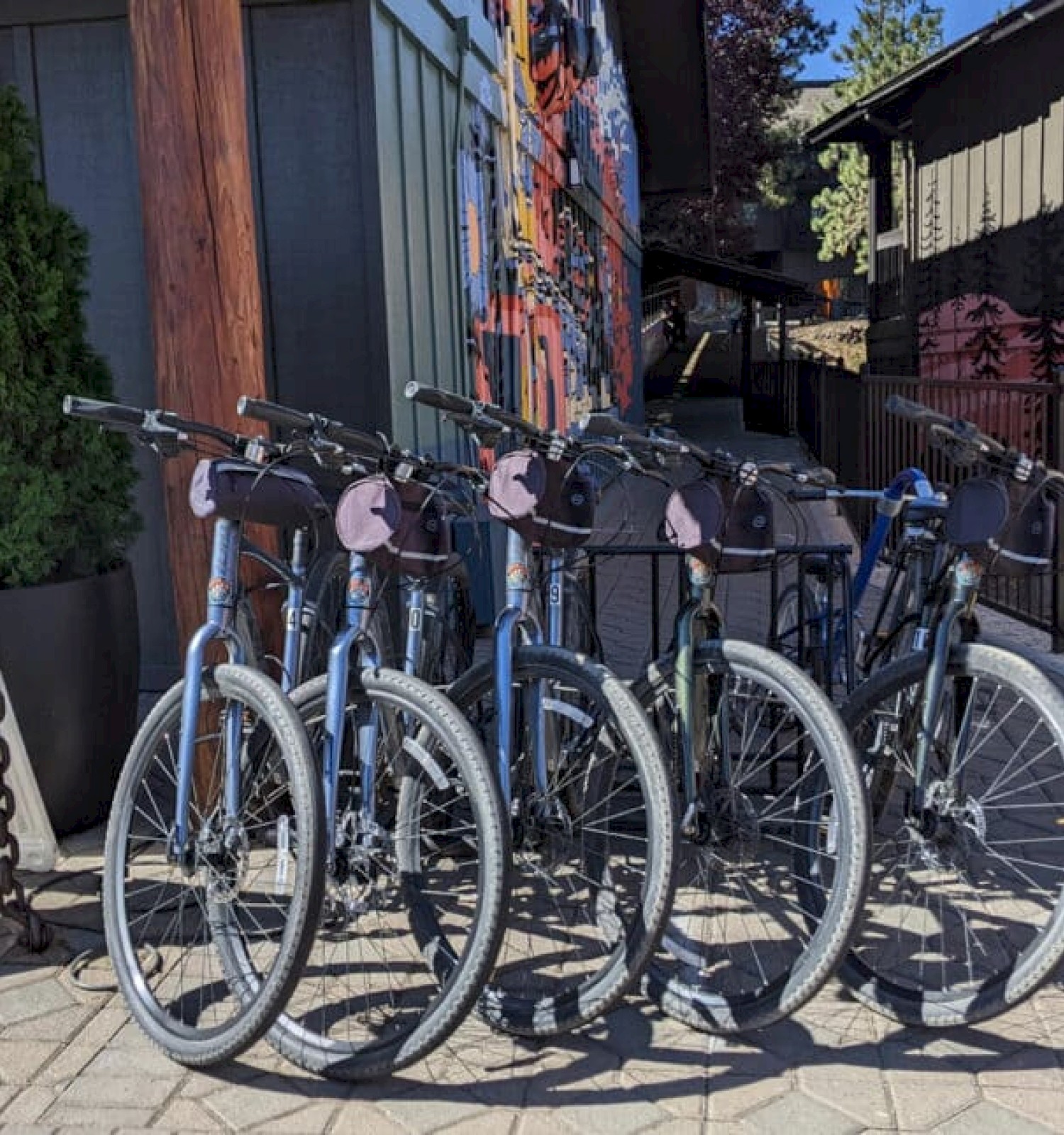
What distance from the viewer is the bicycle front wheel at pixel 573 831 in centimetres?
276

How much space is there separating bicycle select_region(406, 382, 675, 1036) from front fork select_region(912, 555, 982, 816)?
0.62 m

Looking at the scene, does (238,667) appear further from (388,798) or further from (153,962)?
(153,962)

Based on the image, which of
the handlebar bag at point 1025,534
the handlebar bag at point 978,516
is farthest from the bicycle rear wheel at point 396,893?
the handlebar bag at point 1025,534

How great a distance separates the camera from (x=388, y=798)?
310 centimetres

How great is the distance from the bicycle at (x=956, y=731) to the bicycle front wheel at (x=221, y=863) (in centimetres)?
121

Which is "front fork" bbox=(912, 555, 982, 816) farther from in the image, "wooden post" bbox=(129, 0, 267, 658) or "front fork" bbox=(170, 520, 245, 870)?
"wooden post" bbox=(129, 0, 267, 658)

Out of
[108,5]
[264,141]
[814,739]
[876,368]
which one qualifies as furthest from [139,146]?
[876,368]

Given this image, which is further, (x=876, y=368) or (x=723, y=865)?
(x=876, y=368)

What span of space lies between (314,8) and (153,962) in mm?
3825

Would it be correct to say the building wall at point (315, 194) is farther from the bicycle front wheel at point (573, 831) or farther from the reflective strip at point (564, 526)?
the bicycle front wheel at point (573, 831)

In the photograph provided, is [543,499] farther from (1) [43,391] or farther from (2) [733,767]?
(1) [43,391]

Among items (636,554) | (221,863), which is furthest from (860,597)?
(221,863)

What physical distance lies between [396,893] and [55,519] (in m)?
1.80

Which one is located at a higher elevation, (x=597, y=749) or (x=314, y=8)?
(x=314, y=8)
